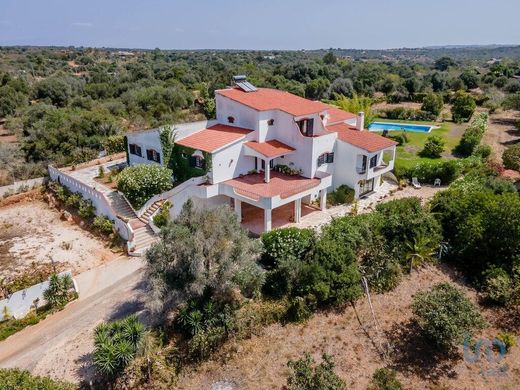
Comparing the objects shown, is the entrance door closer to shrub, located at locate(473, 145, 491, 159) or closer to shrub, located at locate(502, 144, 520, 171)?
shrub, located at locate(502, 144, 520, 171)

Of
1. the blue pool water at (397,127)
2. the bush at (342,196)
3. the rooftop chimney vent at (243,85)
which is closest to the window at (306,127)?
the bush at (342,196)

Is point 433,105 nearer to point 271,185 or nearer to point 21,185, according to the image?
point 271,185

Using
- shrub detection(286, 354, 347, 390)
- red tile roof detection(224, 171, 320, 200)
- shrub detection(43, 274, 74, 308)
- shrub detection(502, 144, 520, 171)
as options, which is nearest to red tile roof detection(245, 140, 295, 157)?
red tile roof detection(224, 171, 320, 200)

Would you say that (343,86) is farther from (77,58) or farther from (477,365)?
(77,58)

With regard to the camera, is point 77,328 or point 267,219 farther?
point 267,219

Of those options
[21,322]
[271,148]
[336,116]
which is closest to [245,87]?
[271,148]

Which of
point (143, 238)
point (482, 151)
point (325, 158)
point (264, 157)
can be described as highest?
point (264, 157)

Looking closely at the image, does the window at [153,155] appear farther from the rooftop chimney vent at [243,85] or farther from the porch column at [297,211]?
the porch column at [297,211]
